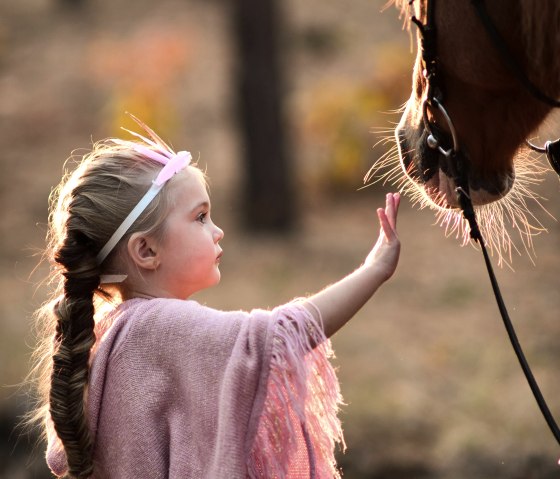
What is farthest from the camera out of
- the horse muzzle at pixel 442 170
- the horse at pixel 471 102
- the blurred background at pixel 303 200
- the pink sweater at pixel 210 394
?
the blurred background at pixel 303 200

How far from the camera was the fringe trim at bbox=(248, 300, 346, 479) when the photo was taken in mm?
2156

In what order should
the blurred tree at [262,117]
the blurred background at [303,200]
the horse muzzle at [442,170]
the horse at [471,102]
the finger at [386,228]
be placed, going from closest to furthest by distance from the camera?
the finger at [386,228] → the horse at [471,102] → the horse muzzle at [442,170] → the blurred background at [303,200] → the blurred tree at [262,117]

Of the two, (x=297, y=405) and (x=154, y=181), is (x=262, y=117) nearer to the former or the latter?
(x=154, y=181)

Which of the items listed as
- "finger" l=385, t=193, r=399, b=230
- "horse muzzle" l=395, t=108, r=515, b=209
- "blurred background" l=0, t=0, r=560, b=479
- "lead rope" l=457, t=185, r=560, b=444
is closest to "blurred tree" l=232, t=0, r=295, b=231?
"blurred background" l=0, t=0, r=560, b=479

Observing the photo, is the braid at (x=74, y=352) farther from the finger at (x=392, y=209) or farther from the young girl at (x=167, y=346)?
the finger at (x=392, y=209)

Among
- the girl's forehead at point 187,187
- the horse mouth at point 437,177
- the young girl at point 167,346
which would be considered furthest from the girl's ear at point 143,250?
the horse mouth at point 437,177

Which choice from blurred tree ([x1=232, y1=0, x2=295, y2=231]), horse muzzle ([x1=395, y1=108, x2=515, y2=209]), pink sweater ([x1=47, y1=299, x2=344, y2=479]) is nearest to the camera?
pink sweater ([x1=47, y1=299, x2=344, y2=479])

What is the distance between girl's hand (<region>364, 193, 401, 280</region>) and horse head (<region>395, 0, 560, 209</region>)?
0.35 meters

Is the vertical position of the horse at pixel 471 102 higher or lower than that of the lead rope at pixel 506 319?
higher

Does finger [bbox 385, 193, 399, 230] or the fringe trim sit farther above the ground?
finger [bbox 385, 193, 399, 230]

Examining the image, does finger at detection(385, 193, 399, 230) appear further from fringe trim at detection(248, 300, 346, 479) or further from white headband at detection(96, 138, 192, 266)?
white headband at detection(96, 138, 192, 266)

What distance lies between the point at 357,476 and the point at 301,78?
8.25 metres

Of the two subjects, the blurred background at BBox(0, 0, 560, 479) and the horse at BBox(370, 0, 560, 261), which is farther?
the blurred background at BBox(0, 0, 560, 479)

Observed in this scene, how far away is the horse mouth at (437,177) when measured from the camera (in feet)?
8.51
